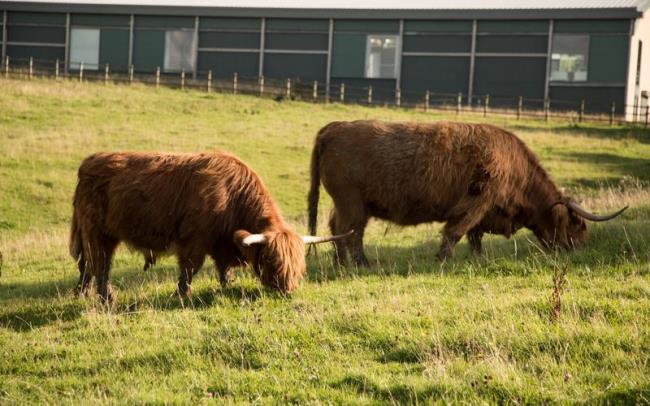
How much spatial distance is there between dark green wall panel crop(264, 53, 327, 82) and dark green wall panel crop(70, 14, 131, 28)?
27.2 feet

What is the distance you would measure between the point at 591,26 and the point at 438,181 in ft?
94.3

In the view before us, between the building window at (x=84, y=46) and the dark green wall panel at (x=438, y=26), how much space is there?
53.3 feet

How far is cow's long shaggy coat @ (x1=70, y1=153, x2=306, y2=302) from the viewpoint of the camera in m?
9.62

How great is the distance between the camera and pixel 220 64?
4291cm

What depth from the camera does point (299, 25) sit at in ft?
136

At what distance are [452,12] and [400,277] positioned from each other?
30571 millimetres

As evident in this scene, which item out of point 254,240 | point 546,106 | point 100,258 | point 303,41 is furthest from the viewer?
→ point 303,41

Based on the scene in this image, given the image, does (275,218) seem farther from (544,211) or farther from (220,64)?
(220,64)

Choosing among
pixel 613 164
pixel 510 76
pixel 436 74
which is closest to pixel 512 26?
pixel 510 76

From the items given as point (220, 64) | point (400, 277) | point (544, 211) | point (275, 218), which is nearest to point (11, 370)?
point (275, 218)

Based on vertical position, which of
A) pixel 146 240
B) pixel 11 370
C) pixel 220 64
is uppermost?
pixel 220 64

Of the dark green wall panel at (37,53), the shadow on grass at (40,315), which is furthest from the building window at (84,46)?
the shadow on grass at (40,315)

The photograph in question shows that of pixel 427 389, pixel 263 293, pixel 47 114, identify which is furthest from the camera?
pixel 47 114

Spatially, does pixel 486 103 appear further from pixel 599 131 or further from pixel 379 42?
pixel 379 42
